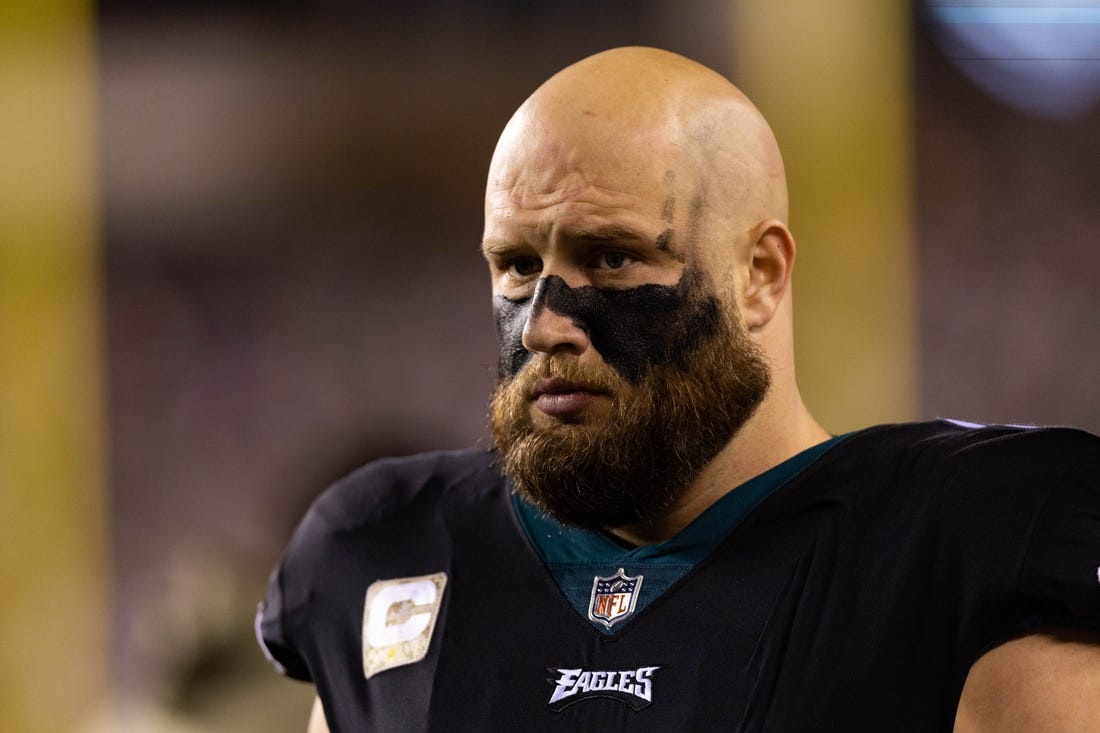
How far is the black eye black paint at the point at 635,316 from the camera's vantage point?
1331 millimetres

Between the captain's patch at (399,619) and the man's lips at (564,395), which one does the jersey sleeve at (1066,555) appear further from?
the captain's patch at (399,619)

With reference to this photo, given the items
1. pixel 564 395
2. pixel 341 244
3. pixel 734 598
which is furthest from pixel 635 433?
pixel 341 244

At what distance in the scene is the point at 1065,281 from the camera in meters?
3.24

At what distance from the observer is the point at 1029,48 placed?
3225 mm

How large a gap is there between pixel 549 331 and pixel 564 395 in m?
0.07

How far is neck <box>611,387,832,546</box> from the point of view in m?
1.39

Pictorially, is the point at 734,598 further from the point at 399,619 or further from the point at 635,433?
the point at 399,619

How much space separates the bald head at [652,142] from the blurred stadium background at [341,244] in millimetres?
1824

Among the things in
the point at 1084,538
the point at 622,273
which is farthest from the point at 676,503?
the point at 1084,538

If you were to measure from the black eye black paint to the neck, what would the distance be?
106 mm

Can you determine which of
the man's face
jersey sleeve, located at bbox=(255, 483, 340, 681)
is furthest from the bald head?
jersey sleeve, located at bbox=(255, 483, 340, 681)

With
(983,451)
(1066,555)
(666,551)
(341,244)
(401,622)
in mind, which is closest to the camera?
(1066,555)

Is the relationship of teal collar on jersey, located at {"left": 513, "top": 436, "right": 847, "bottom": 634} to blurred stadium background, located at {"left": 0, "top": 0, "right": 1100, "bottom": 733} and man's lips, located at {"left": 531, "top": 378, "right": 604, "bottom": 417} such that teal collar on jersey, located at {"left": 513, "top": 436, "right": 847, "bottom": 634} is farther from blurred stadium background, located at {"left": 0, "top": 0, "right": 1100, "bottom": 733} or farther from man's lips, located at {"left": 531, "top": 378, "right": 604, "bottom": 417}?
blurred stadium background, located at {"left": 0, "top": 0, "right": 1100, "bottom": 733}

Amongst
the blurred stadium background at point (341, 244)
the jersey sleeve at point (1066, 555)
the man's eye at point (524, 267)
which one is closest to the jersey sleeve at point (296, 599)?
the man's eye at point (524, 267)
